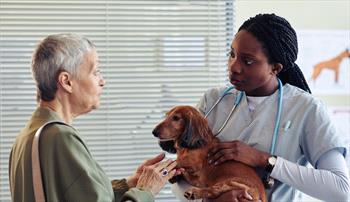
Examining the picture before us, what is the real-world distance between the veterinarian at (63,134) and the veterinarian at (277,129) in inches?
13.5

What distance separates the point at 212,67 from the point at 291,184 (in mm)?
1403

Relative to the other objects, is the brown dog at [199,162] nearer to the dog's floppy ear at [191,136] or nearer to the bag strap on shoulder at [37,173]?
the dog's floppy ear at [191,136]

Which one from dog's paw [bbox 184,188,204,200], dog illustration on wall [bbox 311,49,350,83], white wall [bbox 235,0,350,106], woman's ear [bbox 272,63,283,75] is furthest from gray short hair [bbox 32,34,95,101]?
dog illustration on wall [bbox 311,49,350,83]

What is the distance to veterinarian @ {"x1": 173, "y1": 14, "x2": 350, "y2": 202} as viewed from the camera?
4.99 ft

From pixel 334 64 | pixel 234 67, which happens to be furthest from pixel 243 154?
pixel 334 64

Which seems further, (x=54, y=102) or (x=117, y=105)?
(x=117, y=105)

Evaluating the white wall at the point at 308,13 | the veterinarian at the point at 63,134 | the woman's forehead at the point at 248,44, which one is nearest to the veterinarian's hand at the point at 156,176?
the veterinarian at the point at 63,134

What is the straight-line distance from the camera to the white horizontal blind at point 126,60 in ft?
8.84

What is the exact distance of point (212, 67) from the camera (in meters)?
2.85

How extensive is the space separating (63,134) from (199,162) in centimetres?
54

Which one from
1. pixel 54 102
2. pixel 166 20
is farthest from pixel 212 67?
pixel 54 102

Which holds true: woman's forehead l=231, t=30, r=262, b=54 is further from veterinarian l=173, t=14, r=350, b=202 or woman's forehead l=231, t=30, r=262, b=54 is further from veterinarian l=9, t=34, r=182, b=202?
veterinarian l=9, t=34, r=182, b=202

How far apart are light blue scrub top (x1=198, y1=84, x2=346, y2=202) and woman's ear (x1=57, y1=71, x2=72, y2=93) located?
0.56 m

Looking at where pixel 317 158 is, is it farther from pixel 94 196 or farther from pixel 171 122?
pixel 94 196
